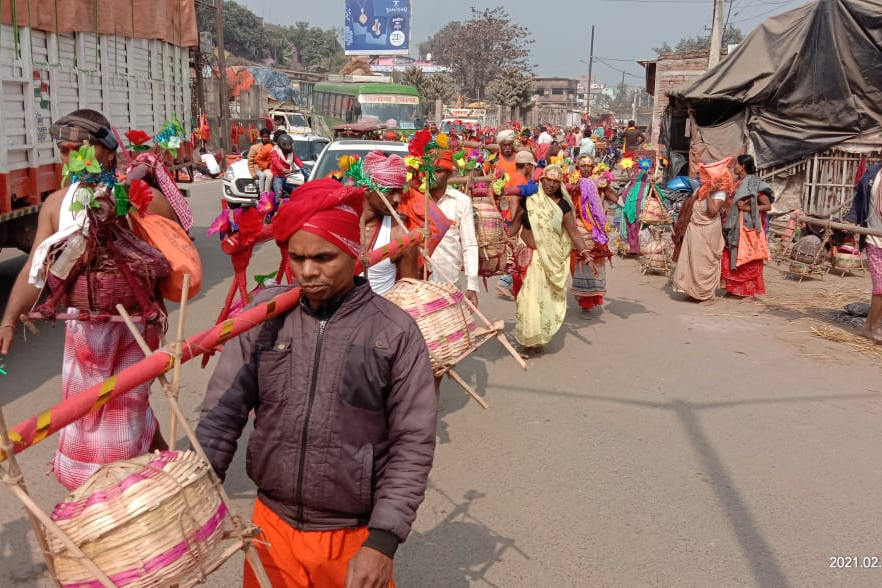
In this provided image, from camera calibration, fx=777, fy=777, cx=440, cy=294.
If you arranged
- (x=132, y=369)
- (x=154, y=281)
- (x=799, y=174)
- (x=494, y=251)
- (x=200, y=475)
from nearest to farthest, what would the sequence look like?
(x=200, y=475), (x=132, y=369), (x=154, y=281), (x=494, y=251), (x=799, y=174)

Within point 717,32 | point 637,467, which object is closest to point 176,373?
point 637,467

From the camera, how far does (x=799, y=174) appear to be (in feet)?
50.4

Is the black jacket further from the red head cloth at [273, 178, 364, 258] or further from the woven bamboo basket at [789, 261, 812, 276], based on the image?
the red head cloth at [273, 178, 364, 258]

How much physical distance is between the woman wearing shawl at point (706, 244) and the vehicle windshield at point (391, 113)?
23.1 m

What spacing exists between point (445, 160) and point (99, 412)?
2.96 m

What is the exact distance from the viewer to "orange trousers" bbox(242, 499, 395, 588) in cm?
227

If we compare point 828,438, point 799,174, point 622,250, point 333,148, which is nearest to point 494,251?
point 828,438

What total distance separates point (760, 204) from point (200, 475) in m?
9.74

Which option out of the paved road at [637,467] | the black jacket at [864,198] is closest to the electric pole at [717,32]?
the black jacket at [864,198]

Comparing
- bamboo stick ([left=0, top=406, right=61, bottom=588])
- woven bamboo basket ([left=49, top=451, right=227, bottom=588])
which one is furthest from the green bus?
bamboo stick ([left=0, top=406, right=61, bottom=588])

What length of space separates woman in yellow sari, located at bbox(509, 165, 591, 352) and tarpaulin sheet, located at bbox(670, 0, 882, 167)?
31.2 ft

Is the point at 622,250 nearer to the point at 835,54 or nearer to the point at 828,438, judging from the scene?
the point at 835,54

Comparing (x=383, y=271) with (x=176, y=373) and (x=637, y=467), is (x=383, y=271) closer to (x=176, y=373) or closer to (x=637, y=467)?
(x=637, y=467)

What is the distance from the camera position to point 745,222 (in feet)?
33.4
